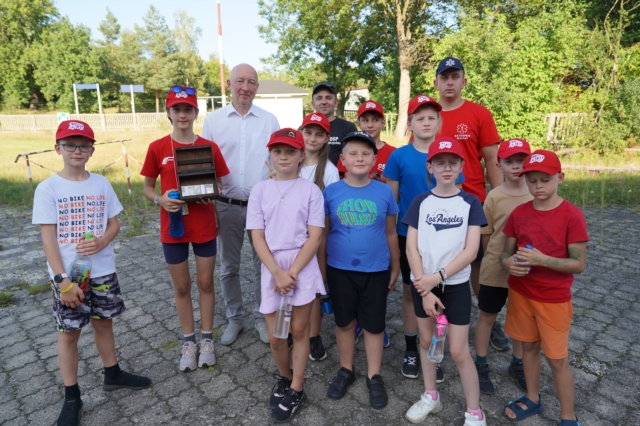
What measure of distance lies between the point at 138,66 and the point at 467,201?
57.6m

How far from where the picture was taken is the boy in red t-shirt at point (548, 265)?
2.54 m

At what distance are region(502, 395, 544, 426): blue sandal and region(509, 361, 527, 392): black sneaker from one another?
232 millimetres

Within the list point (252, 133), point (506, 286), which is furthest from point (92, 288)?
point (506, 286)

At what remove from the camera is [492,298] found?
3.18 metres

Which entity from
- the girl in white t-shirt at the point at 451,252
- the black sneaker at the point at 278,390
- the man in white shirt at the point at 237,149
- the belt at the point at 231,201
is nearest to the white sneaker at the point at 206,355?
the man in white shirt at the point at 237,149

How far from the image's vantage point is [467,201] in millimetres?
2707

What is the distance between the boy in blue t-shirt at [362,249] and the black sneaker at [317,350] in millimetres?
520

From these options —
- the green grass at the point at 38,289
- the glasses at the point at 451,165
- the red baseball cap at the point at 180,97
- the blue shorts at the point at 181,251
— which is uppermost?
the red baseball cap at the point at 180,97

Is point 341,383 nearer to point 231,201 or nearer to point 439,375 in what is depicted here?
point 439,375

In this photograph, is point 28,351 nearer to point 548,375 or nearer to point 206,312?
point 206,312

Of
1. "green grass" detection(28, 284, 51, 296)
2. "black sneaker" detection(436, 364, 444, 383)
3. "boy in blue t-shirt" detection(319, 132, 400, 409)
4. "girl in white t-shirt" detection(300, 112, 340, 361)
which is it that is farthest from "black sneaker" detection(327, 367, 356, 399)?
"green grass" detection(28, 284, 51, 296)

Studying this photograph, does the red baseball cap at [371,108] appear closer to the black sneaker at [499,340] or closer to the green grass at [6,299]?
the black sneaker at [499,340]

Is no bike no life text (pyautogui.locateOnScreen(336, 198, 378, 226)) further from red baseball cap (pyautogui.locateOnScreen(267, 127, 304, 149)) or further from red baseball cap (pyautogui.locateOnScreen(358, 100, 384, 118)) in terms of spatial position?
red baseball cap (pyautogui.locateOnScreen(358, 100, 384, 118))

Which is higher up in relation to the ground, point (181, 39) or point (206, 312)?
point (181, 39)
